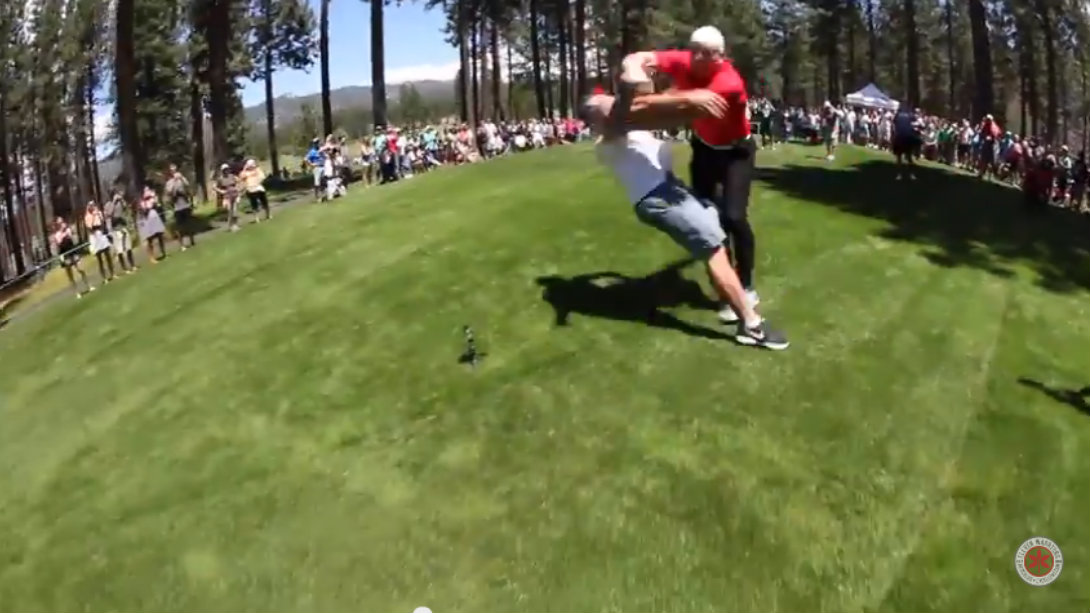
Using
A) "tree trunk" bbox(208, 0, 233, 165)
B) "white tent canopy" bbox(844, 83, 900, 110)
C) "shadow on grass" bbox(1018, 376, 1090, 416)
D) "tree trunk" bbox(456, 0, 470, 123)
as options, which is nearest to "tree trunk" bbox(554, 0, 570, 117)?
"tree trunk" bbox(456, 0, 470, 123)

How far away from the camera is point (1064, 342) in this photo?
916 centimetres

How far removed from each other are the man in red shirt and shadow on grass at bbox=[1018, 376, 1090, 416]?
213cm

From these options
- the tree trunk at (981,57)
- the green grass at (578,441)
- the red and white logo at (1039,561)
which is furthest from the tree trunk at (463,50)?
the red and white logo at (1039,561)

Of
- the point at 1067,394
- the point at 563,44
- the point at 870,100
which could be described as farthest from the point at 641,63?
the point at 563,44

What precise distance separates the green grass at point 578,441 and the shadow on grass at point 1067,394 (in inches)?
1.3

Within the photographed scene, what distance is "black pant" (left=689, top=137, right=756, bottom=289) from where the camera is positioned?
8617 millimetres

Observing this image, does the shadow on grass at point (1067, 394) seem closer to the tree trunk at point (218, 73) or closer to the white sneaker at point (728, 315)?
the white sneaker at point (728, 315)

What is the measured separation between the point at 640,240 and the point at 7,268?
154 ft

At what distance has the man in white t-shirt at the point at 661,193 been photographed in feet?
26.7

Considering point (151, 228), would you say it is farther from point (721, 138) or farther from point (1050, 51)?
point (1050, 51)

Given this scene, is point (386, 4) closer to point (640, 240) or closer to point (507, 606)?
point (640, 240)

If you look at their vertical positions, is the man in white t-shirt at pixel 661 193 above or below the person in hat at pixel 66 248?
above

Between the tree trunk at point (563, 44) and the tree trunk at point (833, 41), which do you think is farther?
the tree trunk at point (833, 41)

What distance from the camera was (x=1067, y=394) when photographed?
8.00 m
